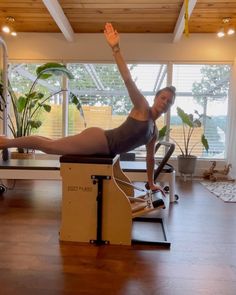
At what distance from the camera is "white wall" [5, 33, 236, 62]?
4.98 m

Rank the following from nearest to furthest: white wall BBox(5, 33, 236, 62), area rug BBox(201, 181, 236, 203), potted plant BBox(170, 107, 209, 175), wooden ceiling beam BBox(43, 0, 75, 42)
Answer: area rug BBox(201, 181, 236, 203)
wooden ceiling beam BBox(43, 0, 75, 42)
potted plant BBox(170, 107, 209, 175)
white wall BBox(5, 33, 236, 62)

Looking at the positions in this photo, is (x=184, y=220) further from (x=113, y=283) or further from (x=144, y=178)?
(x=113, y=283)

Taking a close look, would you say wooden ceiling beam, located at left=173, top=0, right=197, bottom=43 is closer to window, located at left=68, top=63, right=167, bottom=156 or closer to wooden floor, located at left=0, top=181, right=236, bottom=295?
window, located at left=68, top=63, right=167, bottom=156

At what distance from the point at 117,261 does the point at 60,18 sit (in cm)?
380

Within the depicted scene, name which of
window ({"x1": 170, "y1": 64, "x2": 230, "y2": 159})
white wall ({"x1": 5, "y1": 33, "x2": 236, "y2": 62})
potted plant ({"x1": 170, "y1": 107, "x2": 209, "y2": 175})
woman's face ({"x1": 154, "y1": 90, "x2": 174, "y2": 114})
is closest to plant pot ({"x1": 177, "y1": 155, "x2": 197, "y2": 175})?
potted plant ({"x1": 170, "y1": 107, "x2": 209, "y2": 175})

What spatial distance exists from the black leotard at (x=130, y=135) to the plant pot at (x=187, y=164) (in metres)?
2.70

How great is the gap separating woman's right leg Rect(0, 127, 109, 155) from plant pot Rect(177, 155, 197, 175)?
2819 mm

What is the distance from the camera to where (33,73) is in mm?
5332

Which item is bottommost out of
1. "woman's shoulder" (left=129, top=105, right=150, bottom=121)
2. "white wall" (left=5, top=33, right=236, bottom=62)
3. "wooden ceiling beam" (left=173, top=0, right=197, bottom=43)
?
"woman's shoulder" (left=129, top=105, right=150, bottom=121)

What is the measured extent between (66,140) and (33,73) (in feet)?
11.8

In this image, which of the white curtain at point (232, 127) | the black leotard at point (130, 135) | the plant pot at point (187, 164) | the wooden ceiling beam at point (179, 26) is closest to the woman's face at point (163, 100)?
the black leotard at point (130, 135)

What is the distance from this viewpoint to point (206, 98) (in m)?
5.23

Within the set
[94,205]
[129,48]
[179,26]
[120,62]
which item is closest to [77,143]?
[94,205]

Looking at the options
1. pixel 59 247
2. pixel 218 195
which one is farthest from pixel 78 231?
pixel 218 195
